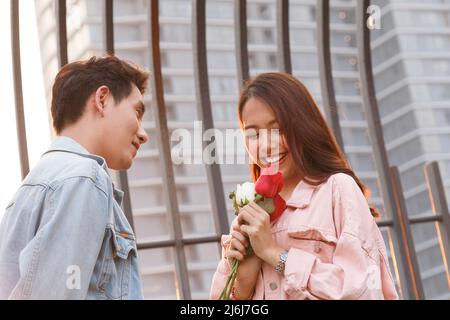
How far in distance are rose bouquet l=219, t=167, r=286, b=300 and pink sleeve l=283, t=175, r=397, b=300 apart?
14 cm

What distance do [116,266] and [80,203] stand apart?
0.24m

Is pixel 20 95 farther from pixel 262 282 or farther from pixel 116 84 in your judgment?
pixel 262 282

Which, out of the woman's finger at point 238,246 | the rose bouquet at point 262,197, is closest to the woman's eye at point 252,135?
the rose bouquet at point 262,197

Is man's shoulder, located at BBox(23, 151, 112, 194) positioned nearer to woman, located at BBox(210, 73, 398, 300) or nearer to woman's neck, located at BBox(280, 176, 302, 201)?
woman, located at BBox(210, 73, 398, 300)

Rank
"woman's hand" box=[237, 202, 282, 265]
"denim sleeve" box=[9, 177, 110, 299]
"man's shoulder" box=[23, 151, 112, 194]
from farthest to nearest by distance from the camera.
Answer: "woman's hand" box=[237, 202, 282, 265], "man's shoulder" box=[23, 151, 112, 194], "denim sleeve" box=[9, 177, 110, 299]

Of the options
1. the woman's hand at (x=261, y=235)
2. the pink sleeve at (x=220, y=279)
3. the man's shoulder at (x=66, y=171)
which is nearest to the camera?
the man's shoulder at (x=66, y=171)

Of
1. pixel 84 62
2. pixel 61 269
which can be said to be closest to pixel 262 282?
pixel 61 269

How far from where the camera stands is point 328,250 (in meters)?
2.38

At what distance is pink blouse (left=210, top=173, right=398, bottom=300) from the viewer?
230cm

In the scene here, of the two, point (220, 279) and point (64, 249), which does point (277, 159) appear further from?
point (64, 249)

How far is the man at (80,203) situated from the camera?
2119mm

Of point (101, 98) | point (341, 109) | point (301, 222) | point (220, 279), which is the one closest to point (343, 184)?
point (301, 222)

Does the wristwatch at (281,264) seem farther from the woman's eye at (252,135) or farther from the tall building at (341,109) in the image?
the tall building at (341,109)

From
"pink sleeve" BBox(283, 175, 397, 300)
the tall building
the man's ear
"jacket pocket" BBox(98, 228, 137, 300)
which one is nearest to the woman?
"pink sleeve" BBox(283, 175, 397, 300)
